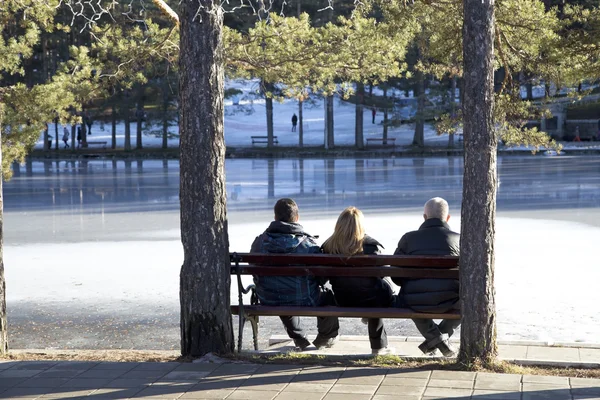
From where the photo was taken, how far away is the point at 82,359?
721 cm

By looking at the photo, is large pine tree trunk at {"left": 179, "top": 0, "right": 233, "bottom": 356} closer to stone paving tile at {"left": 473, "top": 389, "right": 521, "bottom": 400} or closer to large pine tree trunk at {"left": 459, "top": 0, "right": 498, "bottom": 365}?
large pine tree trunk at {"left": 459, "top": 0, "right": 498, "bottom": 365}

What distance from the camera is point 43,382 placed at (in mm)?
6082

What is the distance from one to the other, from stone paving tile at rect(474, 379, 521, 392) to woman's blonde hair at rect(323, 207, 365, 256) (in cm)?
179

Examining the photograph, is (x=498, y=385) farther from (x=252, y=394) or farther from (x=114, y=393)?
(x=114, y=393)

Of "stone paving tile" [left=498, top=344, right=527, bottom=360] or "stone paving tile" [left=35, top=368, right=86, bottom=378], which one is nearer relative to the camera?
"stone paving tile" [left=35, top=368, right=86, bottom=378]

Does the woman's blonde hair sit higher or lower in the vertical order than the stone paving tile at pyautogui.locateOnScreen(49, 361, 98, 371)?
higher

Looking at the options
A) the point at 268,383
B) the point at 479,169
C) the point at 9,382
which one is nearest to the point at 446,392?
the point at 268,383

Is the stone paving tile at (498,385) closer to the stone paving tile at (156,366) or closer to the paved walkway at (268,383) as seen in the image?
the paved walkway at (268,383)

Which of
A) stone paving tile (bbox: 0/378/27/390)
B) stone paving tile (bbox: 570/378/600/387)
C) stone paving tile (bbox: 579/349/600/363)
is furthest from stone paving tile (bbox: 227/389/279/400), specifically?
stone paving tile (bbox: 579/349/600/363)

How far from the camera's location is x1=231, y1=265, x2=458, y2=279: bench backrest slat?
23.1ft

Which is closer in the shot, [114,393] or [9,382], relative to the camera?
[114,393]

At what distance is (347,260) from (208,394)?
195cm

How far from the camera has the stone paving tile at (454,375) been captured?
599cm

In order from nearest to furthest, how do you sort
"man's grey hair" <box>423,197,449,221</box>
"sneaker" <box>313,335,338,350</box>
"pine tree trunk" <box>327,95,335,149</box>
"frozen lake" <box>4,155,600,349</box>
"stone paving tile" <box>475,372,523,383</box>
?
"stone paving tile" <box>475,372,523,383</box>, "man's grey hair" <box>423,197,449,221</box>, "sneaker" <box>313,335,338,350</box>, "frozen lake" <box>4,155,600,349</box>, "pine tree trunk" <box>327,95,335,149</box>
